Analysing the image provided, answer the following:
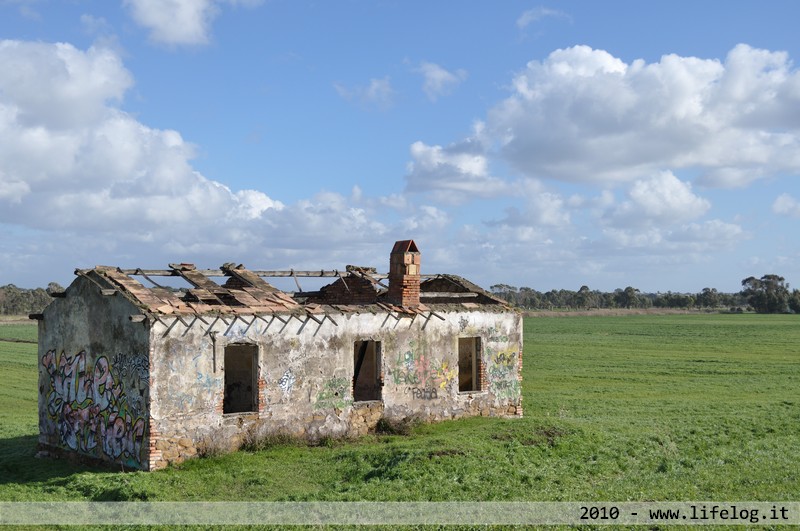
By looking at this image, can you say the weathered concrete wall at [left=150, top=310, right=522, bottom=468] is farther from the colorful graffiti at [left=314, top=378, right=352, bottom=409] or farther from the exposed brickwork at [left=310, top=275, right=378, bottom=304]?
the exposed brickwork at [left=310, top=275, right=378, bottom=304]

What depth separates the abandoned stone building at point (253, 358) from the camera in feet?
52.1

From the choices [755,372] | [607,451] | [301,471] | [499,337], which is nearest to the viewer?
[301,471]

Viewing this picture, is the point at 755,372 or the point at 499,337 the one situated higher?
the point at 499,337

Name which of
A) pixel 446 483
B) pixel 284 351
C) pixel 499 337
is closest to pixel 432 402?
pixel 499 337

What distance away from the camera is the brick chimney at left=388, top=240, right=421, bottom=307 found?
2006cm

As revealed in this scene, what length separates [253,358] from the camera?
1742 cm

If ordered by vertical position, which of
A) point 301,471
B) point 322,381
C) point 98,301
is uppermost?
point 98,301

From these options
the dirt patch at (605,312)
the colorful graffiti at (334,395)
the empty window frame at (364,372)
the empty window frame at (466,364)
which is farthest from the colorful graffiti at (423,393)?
the dirt patch at (605,312)

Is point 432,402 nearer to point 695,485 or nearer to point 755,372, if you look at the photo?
point 695,485

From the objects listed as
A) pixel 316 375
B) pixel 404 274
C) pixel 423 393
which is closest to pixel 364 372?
pixel 423 393

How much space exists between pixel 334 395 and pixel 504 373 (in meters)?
5.63

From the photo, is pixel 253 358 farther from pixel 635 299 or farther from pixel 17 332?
pixel 635 299

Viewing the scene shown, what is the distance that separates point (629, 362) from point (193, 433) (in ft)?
100

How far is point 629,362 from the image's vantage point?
4175 centimetres
